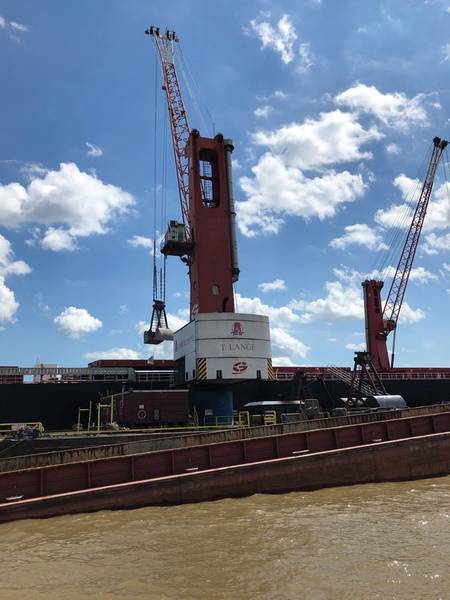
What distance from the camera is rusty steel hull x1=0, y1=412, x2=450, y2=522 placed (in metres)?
16.3

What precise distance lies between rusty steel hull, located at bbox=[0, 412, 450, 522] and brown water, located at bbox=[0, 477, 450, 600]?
0.84 meters

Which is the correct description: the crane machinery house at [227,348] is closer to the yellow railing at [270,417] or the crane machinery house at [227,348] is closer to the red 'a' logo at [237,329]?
the red 'a' logo at [237,329]

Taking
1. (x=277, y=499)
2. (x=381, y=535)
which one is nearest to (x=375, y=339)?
(x=277, y=499)

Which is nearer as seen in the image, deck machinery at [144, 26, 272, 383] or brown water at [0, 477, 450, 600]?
brown water at [0, 477, 450, 600]

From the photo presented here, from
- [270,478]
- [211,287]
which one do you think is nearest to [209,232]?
[211,287]

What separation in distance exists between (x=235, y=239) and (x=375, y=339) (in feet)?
125

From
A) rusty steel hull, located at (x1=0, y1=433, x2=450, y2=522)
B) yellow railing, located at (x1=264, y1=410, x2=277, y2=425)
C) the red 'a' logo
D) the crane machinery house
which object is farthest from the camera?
the red 'a' logo

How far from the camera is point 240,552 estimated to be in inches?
432

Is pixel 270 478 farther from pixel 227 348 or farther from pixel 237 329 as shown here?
pixel 237 329

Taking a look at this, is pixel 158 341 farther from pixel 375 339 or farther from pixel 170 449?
pixel 375 339

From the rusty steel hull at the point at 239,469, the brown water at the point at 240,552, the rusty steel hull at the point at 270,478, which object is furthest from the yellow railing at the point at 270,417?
the brown water at the point at 240,552

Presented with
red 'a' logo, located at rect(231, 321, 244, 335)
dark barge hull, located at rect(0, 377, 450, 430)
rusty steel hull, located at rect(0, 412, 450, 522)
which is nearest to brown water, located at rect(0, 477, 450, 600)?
rusty steel hull, located at rect(0, 412, 450, 522)

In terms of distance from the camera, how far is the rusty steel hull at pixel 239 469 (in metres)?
16.3

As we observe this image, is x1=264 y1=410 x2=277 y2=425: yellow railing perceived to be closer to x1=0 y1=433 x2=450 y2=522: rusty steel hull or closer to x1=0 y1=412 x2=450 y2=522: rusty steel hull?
x1=0 y1=412 x2=450 y2=522: rusty steel hull
